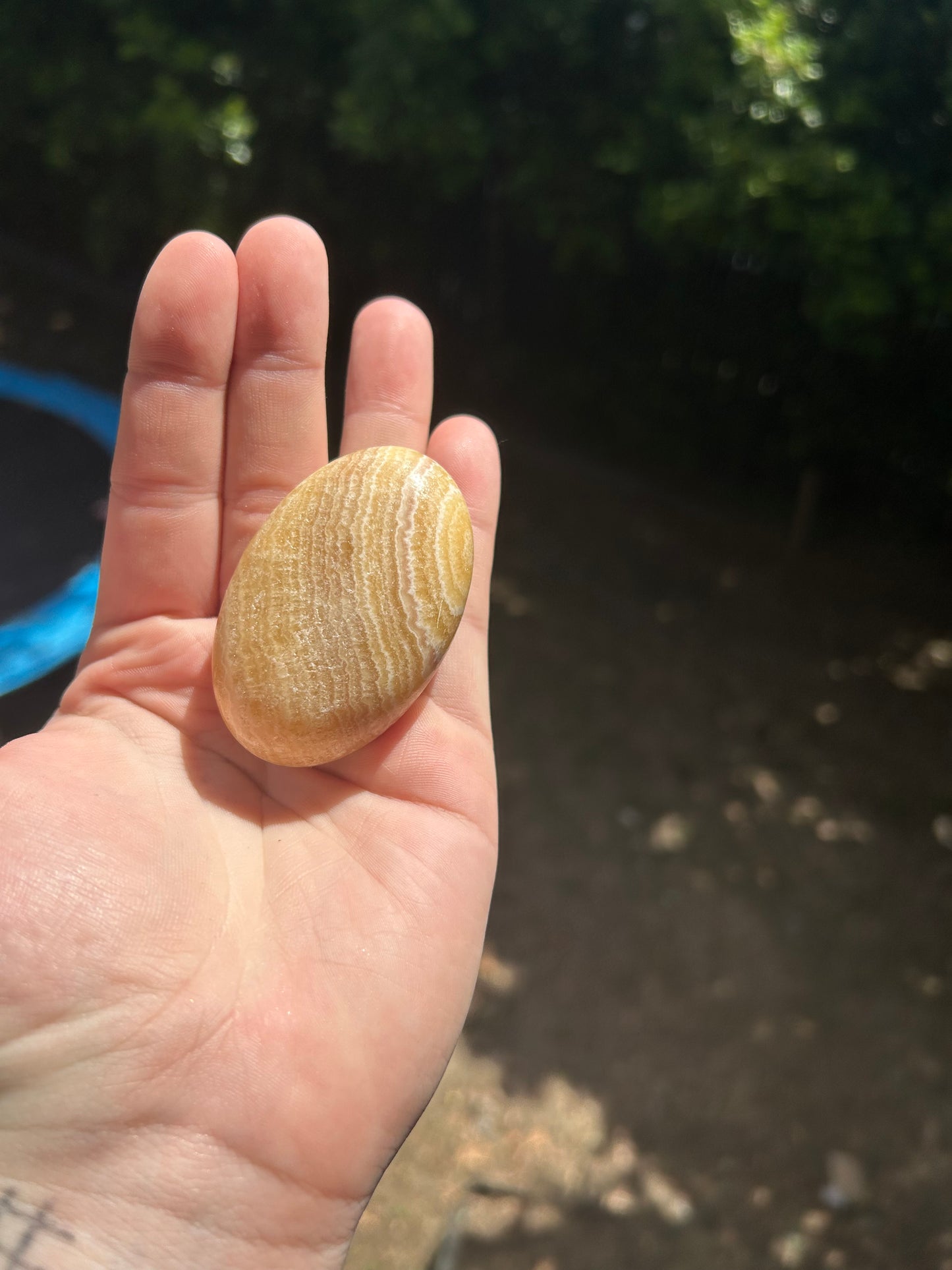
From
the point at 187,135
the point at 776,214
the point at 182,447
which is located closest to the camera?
the point at 182,447

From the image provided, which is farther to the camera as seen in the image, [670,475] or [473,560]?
[670,475]

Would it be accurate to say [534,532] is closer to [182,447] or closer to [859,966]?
[859,966]

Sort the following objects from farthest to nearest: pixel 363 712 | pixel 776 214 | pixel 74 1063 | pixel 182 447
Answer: pixel 776 214
pixel 182 447
pixel 363 712
pixel 74 1063

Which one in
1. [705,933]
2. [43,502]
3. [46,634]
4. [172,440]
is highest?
[172,440]

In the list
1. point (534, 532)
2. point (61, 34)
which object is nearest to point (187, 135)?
point (61, 34)

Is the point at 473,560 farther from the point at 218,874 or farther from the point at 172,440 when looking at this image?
the point at 218,874

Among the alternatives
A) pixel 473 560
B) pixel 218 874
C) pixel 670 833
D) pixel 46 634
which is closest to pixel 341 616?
pixel 473 560

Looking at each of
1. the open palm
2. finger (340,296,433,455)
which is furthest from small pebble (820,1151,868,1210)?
finger (340,296,433,455)
